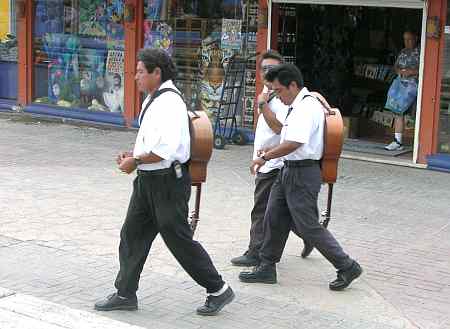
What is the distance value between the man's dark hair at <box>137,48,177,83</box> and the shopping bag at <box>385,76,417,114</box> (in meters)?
6.84

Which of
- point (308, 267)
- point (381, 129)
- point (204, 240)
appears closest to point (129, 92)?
point (381, 129)

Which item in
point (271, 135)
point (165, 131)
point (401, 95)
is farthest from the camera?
point (401, 95)

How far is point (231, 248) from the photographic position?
689 cm

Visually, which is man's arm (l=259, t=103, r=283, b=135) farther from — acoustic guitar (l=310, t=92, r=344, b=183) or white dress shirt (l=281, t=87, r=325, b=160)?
acoustic guitar (l=310, t=92, r=344, b=183)

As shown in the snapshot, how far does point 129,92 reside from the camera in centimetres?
1323

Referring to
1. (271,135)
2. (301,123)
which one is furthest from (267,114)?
(301,123)

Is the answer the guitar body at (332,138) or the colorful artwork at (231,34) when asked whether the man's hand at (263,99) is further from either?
the colorful artwork at (231,34)

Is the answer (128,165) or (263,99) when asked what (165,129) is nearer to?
(128,165)

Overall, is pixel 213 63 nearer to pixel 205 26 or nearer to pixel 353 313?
pixel 205 26

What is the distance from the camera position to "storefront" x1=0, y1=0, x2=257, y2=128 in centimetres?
1240

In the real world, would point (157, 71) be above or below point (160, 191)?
above

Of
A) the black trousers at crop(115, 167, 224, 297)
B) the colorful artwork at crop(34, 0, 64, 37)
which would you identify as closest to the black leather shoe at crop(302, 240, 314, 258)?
the black trousers at crop(115, 167, 224, 297)

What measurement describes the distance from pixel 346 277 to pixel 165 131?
181 cm

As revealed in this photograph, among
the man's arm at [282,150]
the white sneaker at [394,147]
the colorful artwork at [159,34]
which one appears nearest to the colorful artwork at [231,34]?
the colorful artwork at [159,34]
